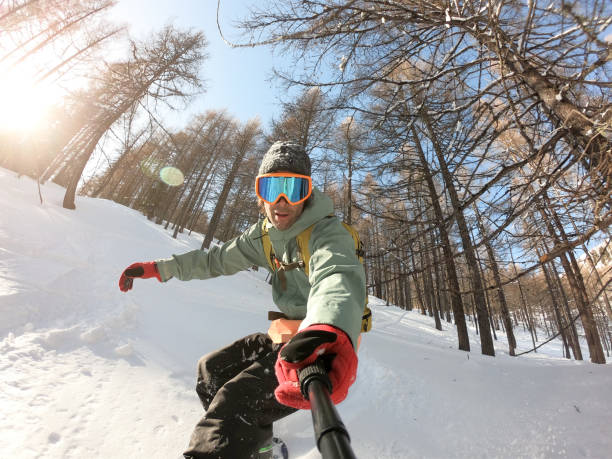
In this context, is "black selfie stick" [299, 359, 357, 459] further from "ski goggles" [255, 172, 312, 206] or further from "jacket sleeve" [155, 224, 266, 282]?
"jacket sleeve" [155, 224, 266, 282]

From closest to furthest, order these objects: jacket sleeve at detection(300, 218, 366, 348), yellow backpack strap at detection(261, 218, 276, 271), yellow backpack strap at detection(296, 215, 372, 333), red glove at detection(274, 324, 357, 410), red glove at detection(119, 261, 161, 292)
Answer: red glove at detection(274, 324, 357, 410)
jacket sleeve at detection(300, 218, 366, 348)
yellow backpack strap at detection(296, 215, 372, 333)
yellow backpack strap at detection(261, 218, 276, 271)
red glove at detection(119, 261, 161, 292)

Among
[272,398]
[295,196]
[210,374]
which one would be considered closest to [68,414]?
[210,374]

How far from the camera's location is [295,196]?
1.61 m

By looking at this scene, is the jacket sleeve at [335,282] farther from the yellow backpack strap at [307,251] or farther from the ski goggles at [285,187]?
the ski goggles at [285,187]

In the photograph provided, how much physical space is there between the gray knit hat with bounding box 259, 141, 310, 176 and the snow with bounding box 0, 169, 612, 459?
A: 7.27ft

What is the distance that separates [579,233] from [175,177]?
97.4 feet

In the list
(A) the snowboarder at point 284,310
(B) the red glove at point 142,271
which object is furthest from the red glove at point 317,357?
(B) the red glove at point 142,271

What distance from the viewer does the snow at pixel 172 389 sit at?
196 centimetres

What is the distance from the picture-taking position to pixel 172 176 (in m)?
26.7

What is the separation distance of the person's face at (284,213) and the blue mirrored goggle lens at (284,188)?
4cm

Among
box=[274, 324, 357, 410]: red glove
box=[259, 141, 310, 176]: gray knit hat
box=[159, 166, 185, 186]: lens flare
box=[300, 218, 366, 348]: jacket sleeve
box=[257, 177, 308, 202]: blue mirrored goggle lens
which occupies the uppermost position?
box=[159, 166, 185, 186]: lens flare

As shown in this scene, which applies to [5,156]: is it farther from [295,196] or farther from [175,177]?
[295,196]

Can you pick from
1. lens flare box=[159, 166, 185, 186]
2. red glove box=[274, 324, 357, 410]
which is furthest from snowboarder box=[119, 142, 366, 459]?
lens flare box=[159, 166, 185, 186]

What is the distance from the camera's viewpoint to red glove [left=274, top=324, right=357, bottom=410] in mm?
715
